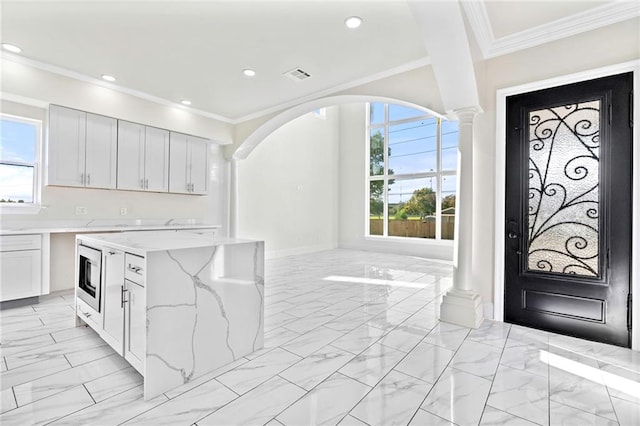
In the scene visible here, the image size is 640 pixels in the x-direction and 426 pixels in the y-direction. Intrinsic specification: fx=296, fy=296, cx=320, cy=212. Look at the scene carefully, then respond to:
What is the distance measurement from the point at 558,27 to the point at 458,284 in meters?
2.42

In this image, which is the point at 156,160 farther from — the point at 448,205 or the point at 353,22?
the point at 448,205

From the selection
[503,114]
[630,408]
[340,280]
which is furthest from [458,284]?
[340,280]

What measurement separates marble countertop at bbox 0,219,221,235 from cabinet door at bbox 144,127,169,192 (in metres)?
0.57

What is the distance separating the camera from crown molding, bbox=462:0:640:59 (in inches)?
91.2

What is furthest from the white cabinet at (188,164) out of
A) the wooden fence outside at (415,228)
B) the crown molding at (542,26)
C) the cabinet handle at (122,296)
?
the wooden fence outside at (415,228)

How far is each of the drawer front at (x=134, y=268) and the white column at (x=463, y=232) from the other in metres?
2.61

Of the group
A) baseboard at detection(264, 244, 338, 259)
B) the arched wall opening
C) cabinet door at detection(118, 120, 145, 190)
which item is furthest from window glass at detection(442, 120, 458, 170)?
cabinet door at detection(118, 120, 145, 190)

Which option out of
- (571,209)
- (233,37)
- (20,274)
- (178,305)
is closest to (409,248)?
(571,209)

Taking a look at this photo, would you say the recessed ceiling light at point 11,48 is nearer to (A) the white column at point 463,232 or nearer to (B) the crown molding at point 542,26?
(B) the crown molding at point 542,26

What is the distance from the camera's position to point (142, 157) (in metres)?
4.47

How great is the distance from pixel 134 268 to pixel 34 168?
3402 millimetres

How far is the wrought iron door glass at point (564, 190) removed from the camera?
97.3 inches

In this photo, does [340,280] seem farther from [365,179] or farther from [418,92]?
[365,179]

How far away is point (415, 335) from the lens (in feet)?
8.42
